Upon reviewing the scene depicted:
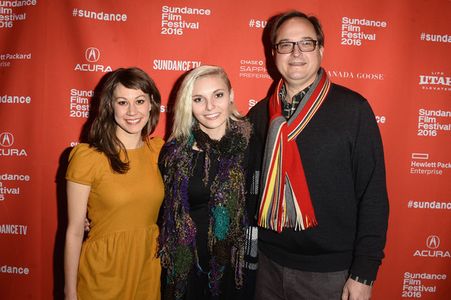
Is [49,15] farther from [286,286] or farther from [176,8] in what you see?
[286,286]

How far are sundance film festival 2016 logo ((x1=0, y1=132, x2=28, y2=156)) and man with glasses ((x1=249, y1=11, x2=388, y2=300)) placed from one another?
7.31 ft

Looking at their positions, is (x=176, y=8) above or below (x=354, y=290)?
above

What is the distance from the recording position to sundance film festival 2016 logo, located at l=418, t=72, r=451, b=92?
2715mm

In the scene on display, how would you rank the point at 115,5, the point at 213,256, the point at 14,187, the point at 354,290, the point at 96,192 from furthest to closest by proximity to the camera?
the point at 14,187, the point at 115,5, the point at 213,256, the point at 96,192, the point at 354,290

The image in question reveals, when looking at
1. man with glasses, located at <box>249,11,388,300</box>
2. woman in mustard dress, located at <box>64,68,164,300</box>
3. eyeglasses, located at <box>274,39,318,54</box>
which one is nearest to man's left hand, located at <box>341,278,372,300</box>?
man with glasses, located at <box>249,11,388,300</box>

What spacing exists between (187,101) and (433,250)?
2547mm

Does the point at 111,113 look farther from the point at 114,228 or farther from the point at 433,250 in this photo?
the point at 433,250

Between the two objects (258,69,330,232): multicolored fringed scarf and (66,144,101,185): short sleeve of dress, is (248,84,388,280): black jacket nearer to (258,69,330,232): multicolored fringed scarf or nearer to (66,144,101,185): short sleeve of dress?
(258,69,330,232): multicolored fringed scarf

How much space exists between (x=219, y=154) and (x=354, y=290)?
1090mm

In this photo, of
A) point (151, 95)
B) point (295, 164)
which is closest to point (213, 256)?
point (295, 164)

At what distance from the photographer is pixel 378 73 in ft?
8.89

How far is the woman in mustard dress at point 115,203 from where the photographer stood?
1829 mm

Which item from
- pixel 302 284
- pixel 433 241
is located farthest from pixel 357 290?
pixel 433 241

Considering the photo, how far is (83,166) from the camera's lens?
70.7 inches
